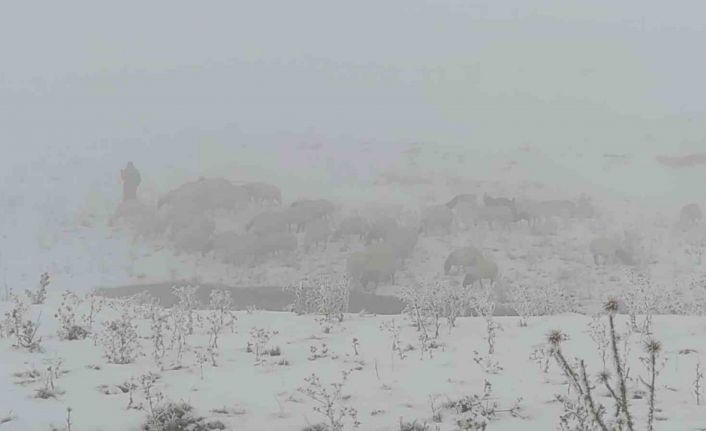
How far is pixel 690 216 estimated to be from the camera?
24.2m

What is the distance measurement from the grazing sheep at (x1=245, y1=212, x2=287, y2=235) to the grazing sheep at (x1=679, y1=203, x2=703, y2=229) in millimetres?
13710

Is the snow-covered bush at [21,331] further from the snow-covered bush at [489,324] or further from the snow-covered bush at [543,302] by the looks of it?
the snow-covered bush at [543,302]

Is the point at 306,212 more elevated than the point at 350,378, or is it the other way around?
the point at 306,212

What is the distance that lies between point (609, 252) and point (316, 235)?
356 inches

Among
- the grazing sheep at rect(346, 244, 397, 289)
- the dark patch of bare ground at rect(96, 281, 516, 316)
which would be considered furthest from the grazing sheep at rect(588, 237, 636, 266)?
the grazing sheep at rect(346, 244, 397, 289)

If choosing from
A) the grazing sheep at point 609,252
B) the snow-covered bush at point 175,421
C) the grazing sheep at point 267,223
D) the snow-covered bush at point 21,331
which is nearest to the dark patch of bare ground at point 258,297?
the grazing sheep at point 267,223

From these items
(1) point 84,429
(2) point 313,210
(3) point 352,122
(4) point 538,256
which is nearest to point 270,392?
(1) point 84,429

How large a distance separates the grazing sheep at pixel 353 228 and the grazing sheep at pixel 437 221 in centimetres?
197

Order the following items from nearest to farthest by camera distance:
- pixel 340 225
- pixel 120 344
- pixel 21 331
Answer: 1. pixel 120 344
2. pixel 21 331
3. pixel 340 225

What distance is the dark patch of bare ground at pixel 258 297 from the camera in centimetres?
1677

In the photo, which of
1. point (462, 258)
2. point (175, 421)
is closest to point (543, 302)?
point (462, 258)

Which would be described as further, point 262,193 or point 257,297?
point 262,193

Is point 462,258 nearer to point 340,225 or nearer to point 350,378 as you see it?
point 340,225

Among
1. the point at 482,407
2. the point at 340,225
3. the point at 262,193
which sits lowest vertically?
the point at 482,407
